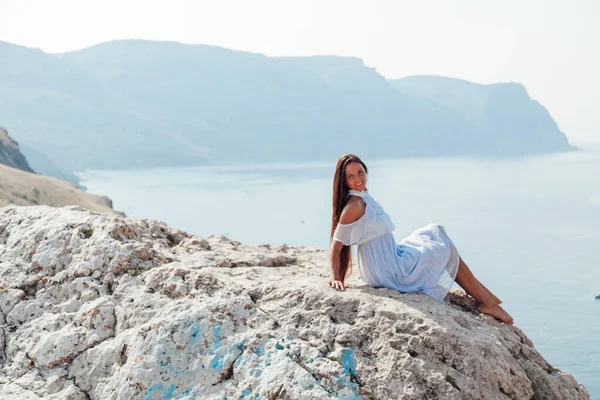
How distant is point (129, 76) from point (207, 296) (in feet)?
610

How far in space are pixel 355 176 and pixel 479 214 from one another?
2372 inches

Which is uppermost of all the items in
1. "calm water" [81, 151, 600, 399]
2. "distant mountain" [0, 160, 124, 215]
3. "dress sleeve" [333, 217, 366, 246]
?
"dress sleeve" [333, 217, 366, 246]

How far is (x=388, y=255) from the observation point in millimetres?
4238

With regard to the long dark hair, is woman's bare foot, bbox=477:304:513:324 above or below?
below

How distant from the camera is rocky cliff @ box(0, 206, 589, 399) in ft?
11.6

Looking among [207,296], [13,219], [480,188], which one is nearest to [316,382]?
[207,296]

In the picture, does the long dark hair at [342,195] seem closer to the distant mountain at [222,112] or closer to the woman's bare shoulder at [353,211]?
the woman's bare shoulder at [353,211]

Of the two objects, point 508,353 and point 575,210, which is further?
point 575,210

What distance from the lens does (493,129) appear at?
178 meters

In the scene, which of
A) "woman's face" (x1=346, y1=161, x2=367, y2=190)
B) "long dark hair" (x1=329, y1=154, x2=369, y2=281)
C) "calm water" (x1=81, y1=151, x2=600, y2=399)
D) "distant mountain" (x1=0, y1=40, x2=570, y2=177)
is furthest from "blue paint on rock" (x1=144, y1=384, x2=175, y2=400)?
"distant mountain" (x1=0, y1=40, x2=570, y2=177)

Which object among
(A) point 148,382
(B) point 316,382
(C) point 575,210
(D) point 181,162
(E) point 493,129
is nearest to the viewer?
(B) point 316,382

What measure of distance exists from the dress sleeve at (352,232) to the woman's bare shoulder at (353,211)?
29 millimetres

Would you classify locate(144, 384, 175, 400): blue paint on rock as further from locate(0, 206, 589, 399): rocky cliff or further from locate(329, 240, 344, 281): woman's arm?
locate(329, 240, 344, 281): woman's arm

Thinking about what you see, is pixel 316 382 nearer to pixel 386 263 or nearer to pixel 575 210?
pixel 386 263
